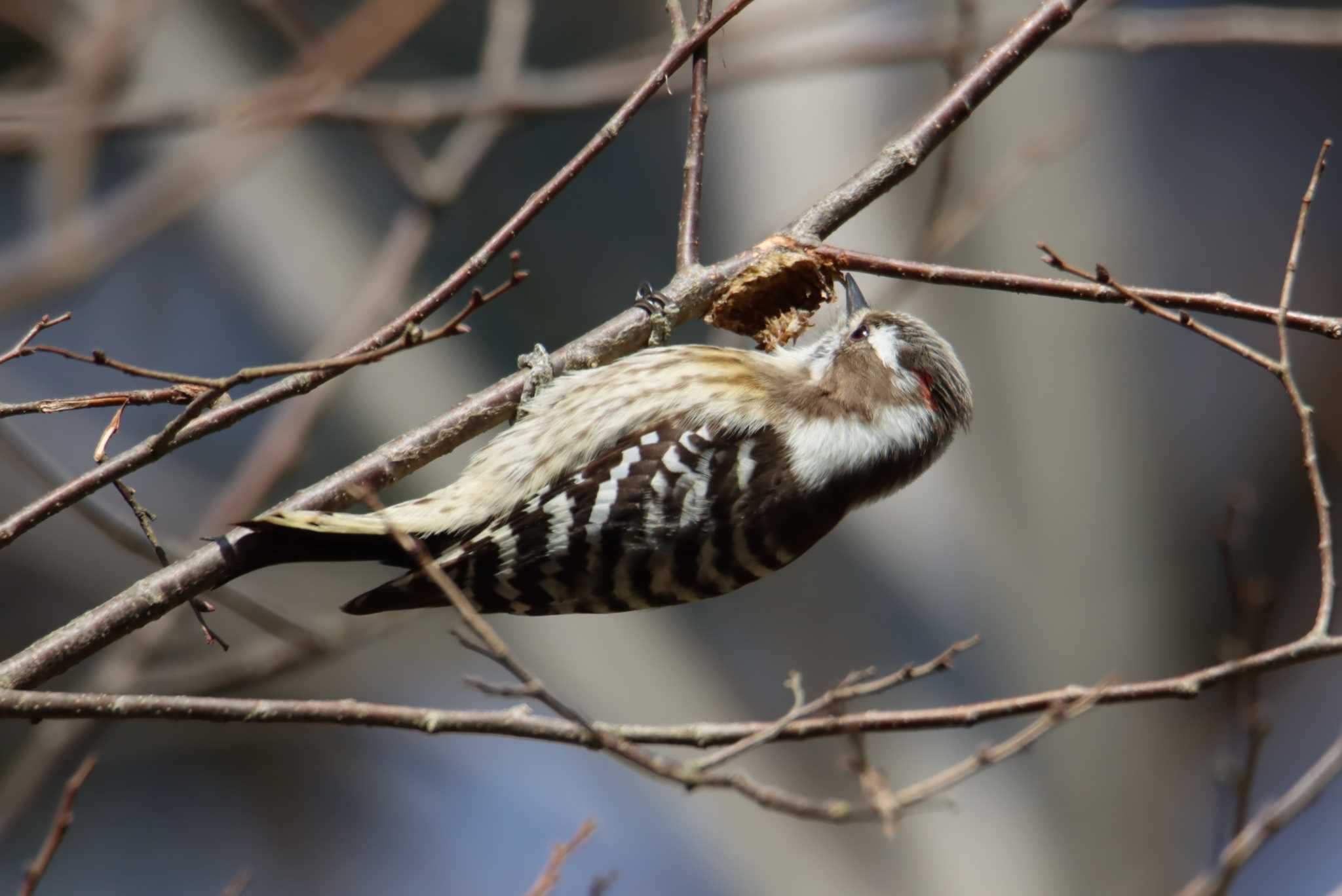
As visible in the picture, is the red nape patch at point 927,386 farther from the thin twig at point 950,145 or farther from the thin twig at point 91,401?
the thin twig at point 91,401

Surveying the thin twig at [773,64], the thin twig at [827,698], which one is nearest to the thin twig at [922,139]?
the thin twig at [827,698]

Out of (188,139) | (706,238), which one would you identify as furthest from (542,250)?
(188,139)

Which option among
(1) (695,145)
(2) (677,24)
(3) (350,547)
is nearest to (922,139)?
(1) (695,145)

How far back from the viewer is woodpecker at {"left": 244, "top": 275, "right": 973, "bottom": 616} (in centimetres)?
295

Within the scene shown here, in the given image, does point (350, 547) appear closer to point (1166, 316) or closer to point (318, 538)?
point (318, 538)

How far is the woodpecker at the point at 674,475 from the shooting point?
2.95 meters

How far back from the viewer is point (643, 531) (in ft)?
9.66

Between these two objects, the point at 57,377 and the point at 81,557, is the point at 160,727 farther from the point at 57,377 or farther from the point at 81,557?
the point at 57,377

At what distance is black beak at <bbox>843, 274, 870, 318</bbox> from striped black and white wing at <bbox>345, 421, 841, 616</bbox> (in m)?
0.55

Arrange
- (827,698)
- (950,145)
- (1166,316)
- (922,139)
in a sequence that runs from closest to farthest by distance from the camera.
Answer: (827,698)
(1166,316)
(922,139)
(950,145)

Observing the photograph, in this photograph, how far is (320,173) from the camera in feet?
23.4

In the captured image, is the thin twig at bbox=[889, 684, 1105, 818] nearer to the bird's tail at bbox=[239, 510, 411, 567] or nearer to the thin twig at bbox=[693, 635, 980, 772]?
the thin twig at bbox=[693, 635, 980, 772]

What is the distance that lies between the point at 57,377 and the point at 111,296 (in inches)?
45.7

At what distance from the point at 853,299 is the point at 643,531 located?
38.3 inches
